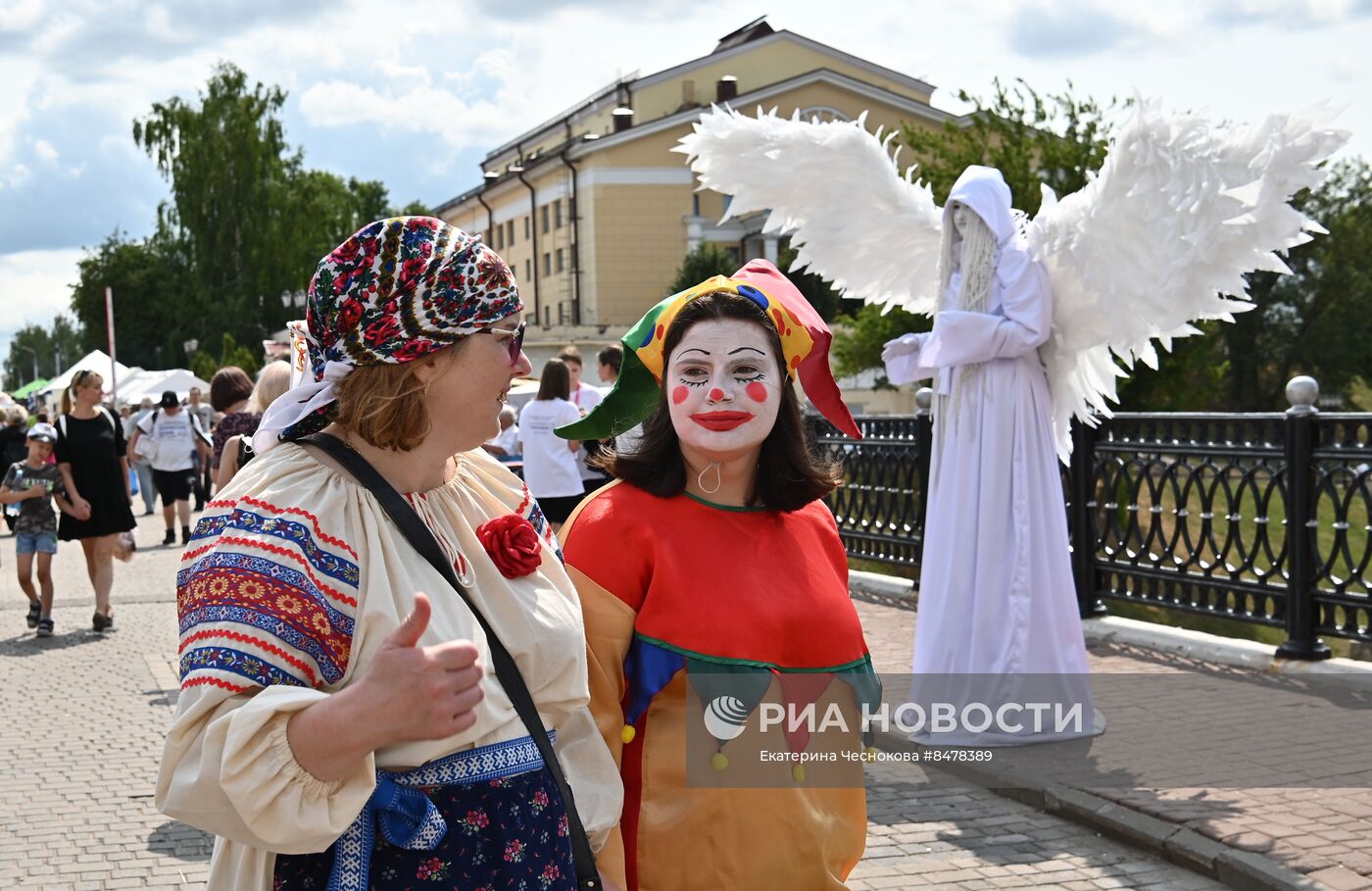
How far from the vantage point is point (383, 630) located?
203 centimetres

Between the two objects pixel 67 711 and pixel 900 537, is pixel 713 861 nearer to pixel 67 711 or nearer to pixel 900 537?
pixel 67 711

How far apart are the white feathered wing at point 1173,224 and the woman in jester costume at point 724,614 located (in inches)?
116

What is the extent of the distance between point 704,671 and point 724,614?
0.13m

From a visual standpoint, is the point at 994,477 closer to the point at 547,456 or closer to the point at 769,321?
the point at 769,321

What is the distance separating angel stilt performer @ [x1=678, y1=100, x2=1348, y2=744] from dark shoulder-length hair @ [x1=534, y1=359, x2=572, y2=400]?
3.60m

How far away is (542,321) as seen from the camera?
57.9 meters

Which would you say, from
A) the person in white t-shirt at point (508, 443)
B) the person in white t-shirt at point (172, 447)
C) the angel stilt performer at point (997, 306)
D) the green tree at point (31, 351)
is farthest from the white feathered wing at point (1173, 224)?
the green tree at point (31, 351)

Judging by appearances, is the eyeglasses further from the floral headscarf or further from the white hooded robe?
the white hooded robe

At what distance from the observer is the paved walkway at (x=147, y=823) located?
16.8 feet

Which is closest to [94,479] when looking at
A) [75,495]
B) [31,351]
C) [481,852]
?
[75,495]

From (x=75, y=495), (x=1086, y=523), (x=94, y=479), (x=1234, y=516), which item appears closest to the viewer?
(x=1234, y=516)

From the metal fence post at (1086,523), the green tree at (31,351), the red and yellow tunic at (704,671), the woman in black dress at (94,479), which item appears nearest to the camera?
the red and yellow tunic at (704,671)

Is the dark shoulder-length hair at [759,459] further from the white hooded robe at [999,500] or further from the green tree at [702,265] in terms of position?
the green tree at [702,265]

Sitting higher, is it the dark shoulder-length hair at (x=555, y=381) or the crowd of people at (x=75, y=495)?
the dark shoulder-length hair at (x=555, y=381)
